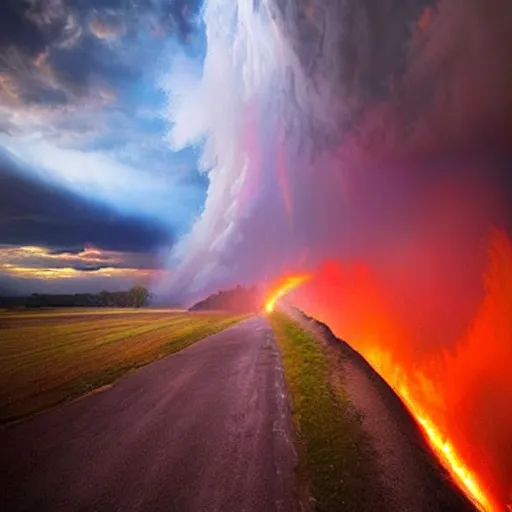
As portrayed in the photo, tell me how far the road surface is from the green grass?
508 mm

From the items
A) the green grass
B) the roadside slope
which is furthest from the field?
the roadside slope

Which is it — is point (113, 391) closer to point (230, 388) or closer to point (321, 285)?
point (230, 388)

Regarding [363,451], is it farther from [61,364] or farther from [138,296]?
[138,296]

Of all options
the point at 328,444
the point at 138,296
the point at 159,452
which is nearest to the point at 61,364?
the point at 159,452

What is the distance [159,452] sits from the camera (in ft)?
33.4

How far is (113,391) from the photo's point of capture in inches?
643

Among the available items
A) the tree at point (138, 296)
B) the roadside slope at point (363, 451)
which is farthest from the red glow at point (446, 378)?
the tree at point (138, 296)

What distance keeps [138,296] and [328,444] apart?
149203 millimetres

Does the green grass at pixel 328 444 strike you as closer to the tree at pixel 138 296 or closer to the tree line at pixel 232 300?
the tree line at pixel 232 300

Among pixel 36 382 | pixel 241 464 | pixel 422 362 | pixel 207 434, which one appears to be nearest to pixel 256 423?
pixel 207 434

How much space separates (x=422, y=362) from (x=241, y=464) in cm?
5104

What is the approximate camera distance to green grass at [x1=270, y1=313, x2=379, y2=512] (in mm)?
8266

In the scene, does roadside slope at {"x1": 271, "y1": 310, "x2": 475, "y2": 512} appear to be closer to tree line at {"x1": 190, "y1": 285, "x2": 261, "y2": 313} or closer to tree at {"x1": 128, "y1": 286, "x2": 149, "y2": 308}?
tree line at {"x1": 190, "y1": 285, "x2": 261, "y2": 313}

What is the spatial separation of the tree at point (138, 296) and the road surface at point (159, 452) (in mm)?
138763
